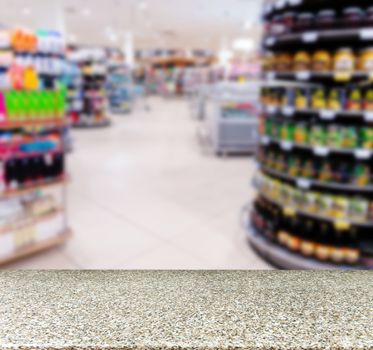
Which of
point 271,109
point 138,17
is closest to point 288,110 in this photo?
→ point 271,109

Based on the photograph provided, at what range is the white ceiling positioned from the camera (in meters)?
12.5

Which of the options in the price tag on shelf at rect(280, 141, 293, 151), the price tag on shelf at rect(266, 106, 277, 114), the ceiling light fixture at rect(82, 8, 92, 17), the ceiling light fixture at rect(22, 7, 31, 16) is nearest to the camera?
the price tag on shelf at rect(280, 141, 293, 151)

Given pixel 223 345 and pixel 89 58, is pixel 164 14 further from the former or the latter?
pixel 223 345

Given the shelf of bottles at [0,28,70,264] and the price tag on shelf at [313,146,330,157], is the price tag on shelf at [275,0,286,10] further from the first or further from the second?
the shelf of bottles at [0,28,70,264]

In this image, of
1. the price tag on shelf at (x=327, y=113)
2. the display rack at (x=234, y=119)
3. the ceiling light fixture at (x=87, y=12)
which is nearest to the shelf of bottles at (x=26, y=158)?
the price tag on shelf at (x=327, y=113)

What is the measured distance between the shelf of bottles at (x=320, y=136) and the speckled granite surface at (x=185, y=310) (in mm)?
2270

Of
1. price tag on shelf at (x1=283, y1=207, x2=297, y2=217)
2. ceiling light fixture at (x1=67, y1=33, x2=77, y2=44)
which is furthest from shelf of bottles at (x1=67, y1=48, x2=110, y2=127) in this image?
ceiling light fixture at (x1=67, y1=33, x2=77, y2=44)

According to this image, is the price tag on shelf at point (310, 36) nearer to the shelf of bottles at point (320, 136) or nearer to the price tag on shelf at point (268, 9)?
the shelf of bottles at point (320, 136)

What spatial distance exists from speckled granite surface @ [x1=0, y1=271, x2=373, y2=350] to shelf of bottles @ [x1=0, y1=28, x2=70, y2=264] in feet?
7.91

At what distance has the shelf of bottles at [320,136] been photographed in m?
3.16

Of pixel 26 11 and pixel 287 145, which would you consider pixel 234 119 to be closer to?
pixel 287 145

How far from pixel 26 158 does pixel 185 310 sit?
2.86 metres

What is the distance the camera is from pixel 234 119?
7.96 m

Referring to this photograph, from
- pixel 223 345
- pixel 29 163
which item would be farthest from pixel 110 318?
pixel 29 163
